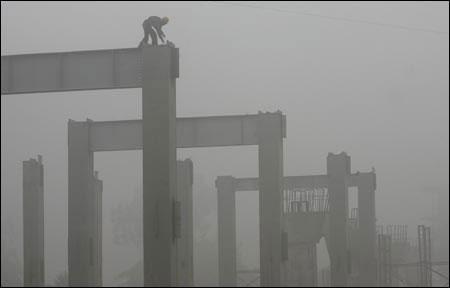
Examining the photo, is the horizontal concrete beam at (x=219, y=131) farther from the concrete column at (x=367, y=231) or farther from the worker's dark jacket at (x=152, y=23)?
the concrete column at (x=367, y=231)

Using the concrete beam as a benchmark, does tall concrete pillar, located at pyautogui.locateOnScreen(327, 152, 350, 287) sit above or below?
below

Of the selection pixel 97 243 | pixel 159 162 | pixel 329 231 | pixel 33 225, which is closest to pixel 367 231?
pixel 329 231

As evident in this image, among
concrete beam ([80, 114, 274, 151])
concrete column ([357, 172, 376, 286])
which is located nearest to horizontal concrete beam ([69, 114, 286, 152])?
concrete beam ([80, 114, 274, 151])

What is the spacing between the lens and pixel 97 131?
23047mm

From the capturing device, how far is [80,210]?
21875mm

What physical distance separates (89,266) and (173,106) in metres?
6.72

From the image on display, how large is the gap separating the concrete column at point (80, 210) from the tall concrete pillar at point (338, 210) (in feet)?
31.9

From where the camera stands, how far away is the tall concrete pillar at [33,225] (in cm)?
2480

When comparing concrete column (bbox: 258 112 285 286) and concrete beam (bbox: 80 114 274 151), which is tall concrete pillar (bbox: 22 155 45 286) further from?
concrete column (bbox: 258 112 285 286)

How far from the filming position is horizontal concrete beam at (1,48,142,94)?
58.4ft

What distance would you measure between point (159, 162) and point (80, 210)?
6296 millimetres

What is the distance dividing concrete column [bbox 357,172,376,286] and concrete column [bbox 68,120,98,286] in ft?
45.7

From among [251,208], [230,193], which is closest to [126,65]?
[230,193]

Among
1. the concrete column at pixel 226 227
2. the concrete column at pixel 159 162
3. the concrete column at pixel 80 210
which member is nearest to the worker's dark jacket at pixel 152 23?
the concrete column at pixel 159 162
